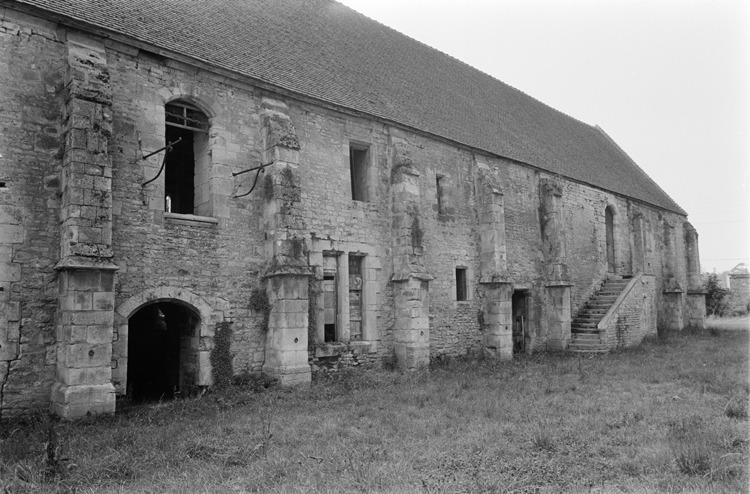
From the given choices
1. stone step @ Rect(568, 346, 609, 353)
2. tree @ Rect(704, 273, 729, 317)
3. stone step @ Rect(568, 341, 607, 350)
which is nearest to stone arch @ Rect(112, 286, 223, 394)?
stone step @ Rect(568, 346, 609, 353)

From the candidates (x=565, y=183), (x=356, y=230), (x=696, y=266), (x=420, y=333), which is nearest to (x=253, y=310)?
(x=356, y=230)

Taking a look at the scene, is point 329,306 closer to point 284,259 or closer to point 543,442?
point 284,259

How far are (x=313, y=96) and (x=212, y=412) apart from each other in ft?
24.5

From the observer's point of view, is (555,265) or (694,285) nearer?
(555,265)

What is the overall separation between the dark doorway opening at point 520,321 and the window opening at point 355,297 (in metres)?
7.67

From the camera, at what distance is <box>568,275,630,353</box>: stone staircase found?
63.0 feet

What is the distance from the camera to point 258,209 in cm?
1195

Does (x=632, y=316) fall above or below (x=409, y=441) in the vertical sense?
above

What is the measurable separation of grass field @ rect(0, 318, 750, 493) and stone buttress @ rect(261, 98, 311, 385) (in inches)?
27.6

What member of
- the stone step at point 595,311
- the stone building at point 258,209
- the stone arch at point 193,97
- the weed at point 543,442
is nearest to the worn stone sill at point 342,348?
the stone building at point 258,209

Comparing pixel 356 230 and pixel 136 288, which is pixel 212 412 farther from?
pixel 356 230

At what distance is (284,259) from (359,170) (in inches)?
174

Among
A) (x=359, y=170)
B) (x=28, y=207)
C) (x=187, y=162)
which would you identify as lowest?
(x=28, y=207)

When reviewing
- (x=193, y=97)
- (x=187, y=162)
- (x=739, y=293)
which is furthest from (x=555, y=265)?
(x=739, y=293)
